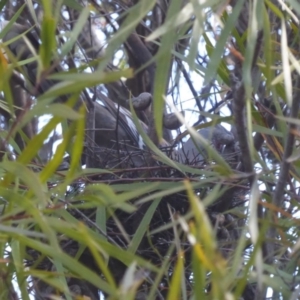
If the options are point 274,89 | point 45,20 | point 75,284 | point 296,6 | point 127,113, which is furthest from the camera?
point 127,113

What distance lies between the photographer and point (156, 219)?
188 cm

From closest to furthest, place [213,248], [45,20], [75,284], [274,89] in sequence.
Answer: [213,248] < [45,20] < [274,89] < [75,284]

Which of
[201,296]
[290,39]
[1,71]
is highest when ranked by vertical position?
[1,71]

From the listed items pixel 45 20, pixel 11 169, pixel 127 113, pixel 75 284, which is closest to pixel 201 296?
pixel 11 169

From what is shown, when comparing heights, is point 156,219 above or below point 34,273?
below

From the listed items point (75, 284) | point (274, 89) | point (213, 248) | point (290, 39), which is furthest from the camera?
point (75, 284)

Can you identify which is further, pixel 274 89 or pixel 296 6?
pixel 274 89

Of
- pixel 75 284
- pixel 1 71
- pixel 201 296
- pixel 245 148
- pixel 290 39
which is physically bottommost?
pixel 75 284

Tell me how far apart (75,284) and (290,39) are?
751mm

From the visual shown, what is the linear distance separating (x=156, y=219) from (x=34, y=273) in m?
0.89

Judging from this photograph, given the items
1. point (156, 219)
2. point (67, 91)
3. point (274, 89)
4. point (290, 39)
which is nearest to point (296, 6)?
point (274, 89)

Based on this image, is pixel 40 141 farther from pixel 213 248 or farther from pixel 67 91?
pixel 213 248

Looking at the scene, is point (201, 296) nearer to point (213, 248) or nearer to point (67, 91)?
point (213, 248)

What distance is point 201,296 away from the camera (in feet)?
A: 3.19
